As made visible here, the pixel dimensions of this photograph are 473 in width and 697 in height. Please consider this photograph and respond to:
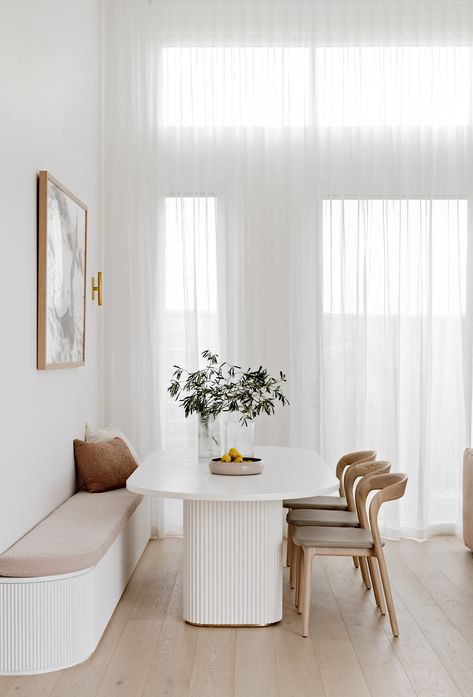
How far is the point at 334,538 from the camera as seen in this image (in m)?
3.44

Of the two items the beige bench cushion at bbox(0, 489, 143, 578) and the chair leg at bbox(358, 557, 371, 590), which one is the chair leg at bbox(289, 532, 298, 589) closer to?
the chair leg at bbox(358, 557, 371, 590)

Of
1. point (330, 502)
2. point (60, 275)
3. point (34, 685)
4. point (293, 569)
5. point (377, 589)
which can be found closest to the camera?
point (34, 685)

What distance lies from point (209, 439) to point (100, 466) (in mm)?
725

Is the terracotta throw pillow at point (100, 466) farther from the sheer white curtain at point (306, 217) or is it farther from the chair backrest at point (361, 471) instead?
the chair backrest at point (361, 471)

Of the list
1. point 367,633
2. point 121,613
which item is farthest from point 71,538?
point 367,633

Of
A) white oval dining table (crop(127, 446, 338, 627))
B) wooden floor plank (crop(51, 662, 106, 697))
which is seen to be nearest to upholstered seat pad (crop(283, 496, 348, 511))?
white oval dining table (crop(127, 446, 338, 627))

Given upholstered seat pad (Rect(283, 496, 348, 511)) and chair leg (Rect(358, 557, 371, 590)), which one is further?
upholstered seat pad (Rect(283, 496, 348, 511))

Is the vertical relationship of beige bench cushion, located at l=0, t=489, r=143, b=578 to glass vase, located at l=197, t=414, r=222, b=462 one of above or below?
below

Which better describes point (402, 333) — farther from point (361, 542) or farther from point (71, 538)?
point (71, 538)

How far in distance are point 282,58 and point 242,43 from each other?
0.94 feet

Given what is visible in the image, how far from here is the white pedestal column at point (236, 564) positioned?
346cm

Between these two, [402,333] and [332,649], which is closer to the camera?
[332,649]

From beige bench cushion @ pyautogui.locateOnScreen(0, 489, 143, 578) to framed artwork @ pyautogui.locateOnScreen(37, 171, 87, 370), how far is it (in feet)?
2.38

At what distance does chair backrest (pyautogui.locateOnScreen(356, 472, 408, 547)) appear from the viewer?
11.0 feet
